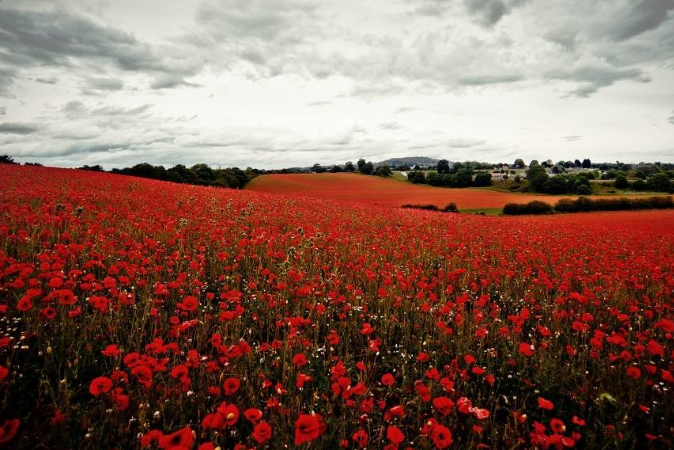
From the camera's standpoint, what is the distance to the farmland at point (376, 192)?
144 ft

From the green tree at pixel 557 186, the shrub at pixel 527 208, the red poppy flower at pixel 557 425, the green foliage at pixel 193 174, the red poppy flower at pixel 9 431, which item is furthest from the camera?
the green tree at pixel 557 186

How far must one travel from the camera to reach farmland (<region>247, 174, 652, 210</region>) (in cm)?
4375

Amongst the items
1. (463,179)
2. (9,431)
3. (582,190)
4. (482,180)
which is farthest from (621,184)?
(9,431)

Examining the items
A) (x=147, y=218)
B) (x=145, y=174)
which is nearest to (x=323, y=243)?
(x=147, y=218)

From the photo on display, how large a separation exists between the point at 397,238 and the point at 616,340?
6.83 m

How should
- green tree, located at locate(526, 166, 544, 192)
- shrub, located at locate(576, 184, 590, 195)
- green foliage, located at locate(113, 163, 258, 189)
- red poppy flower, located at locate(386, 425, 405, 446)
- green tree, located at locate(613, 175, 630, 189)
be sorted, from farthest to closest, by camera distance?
green tree, located at locate(613, 175, 630, 189)
green tree, located at locate(526, 166, 544, 192)
shrub, located at locate(576, 184, 590, 195)
green foliage, located at locate(113, 163, 258, 189)
red poppy flower, located at locate(386, 425, 405, 446)

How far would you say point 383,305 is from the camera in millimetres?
5137

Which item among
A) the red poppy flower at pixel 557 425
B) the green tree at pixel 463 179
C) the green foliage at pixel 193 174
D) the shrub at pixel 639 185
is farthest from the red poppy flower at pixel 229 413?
the shrub at pixel 639 185

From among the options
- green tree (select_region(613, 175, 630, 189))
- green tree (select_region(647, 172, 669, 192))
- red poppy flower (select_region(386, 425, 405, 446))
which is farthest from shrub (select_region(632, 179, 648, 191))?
red poppy flower (select_region(386, 425, 405, 446))

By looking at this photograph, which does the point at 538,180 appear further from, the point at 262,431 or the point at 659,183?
the point at 262,431

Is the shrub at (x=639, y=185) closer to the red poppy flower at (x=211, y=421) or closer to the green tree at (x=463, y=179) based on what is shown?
the green tree at (x=463, y=179)

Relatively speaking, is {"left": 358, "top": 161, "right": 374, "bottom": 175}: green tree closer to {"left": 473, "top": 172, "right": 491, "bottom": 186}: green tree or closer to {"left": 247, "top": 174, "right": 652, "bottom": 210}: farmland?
{"left": 247, "top": 174, "right": 652, "bottom": 210}: farmland

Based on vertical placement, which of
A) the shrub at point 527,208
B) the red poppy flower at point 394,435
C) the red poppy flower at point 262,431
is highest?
the red poppy flower at point 262,431

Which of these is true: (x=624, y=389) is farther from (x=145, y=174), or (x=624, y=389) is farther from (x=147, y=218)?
(x=145, y=174)
